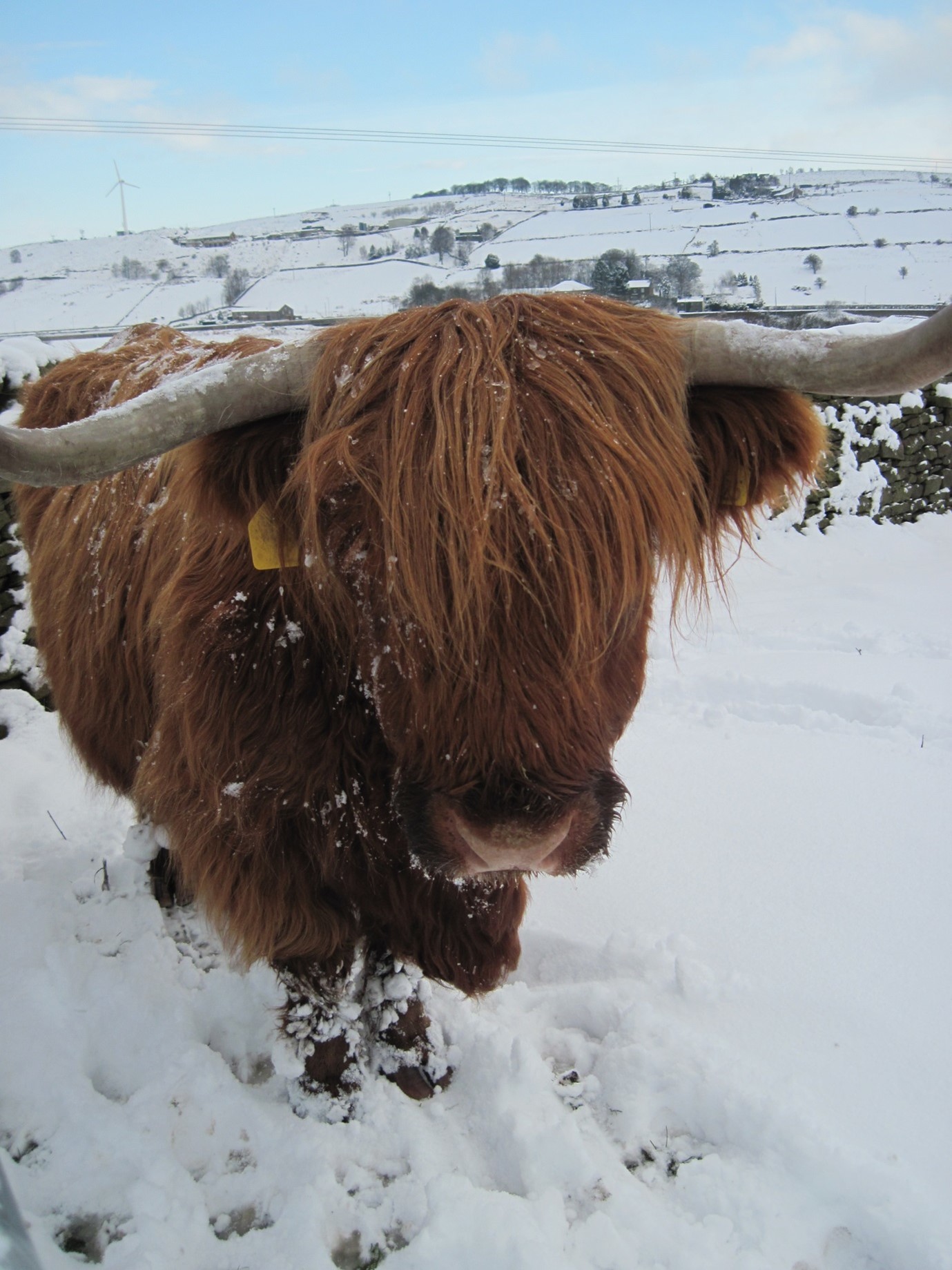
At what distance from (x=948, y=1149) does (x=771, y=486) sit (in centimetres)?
159

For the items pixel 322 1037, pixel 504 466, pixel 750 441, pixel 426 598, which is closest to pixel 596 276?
pixel 750 441

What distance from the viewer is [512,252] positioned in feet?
33.3

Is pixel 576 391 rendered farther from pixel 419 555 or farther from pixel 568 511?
pixel 419 555

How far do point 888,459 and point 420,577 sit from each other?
31.9ft

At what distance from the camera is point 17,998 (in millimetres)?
2102

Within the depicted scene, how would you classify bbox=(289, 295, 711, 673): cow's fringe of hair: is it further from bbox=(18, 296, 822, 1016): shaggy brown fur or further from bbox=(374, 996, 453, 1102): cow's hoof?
bbox=(374, 996, 453, 1102): cow's hoof

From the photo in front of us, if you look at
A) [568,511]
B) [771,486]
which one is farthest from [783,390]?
[568,511]

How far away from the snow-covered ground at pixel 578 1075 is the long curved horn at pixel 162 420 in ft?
5.09

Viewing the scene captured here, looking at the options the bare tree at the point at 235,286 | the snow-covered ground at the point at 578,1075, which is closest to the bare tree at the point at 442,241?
the bare tree at the point at 235,286

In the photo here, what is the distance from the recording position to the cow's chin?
1.34m

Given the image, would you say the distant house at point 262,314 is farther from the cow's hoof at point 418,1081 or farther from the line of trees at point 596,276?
the cow's hoof at point 418,1081

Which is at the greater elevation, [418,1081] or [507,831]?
[507,831]

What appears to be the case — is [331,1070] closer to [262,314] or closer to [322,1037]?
[322,1037]

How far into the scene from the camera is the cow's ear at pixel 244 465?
1.53 metres
